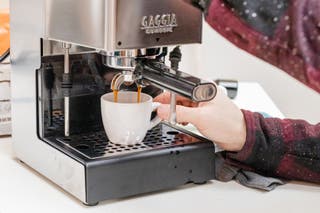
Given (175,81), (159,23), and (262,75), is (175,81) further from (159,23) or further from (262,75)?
(262,75)

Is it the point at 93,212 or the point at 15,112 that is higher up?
the point at 15,112

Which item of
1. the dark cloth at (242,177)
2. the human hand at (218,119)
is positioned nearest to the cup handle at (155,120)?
the human hand at (218,119)

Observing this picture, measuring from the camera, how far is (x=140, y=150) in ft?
3.16

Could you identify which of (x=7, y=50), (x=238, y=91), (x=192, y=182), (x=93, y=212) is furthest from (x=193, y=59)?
(x=93, y=212)

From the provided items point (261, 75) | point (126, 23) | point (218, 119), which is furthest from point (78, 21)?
point (261, 75)

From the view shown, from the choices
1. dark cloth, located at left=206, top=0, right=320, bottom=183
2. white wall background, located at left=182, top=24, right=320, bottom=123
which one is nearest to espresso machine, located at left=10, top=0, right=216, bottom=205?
dark cloth, located at left=206, top=0, right=320, bottom=183

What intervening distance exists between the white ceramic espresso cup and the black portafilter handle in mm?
68

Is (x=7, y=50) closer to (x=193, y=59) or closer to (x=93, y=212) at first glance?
(x=93, y=212)

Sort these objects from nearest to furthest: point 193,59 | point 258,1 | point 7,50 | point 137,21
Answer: point 258,1
point 137,21
point 7,50
point 193,59

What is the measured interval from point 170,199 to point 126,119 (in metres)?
0.14

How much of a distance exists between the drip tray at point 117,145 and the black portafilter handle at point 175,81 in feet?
0.40

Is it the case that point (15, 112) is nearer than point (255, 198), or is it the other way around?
point (255, 198)

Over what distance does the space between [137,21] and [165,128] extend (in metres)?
0.29

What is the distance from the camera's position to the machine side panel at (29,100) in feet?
3.16
